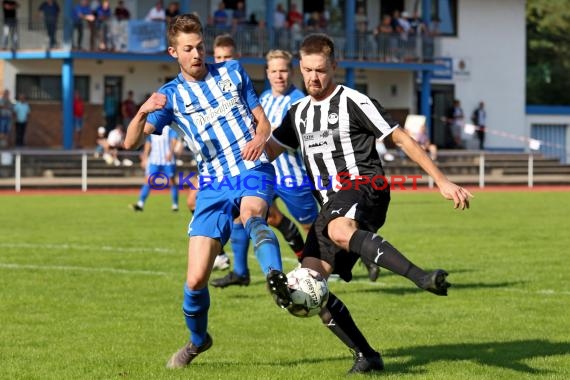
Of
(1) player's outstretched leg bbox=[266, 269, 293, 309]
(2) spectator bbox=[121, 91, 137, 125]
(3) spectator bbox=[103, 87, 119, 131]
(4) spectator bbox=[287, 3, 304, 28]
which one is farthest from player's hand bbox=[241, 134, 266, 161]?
(4) spectator bbox=[287, 3, 304, 28]

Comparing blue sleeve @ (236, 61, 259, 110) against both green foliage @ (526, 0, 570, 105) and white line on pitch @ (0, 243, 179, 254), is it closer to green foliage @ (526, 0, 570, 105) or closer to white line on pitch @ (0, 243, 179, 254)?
white line on pitch @ (0, 243, 179, 254)

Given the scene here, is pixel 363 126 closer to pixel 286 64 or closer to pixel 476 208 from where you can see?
pixel 286 64

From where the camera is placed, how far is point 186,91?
7.63 meters

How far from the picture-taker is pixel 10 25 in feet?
132

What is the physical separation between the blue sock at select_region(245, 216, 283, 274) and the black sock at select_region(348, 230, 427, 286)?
0.45 metres

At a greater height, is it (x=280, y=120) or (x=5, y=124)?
(x=5, y=124)

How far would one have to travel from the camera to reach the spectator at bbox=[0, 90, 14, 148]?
38094 millimetres

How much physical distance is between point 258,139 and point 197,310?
3.77ft

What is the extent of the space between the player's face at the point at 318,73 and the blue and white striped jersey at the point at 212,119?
1.96ft

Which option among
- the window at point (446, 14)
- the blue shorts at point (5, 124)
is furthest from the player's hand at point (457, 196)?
the window at point (446, 14)

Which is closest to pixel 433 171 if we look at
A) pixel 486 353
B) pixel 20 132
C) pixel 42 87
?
pixel 486 353

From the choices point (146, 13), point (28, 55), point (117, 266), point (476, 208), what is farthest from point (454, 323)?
point (146, 13)

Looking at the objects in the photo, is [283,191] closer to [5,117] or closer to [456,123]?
[5,117]

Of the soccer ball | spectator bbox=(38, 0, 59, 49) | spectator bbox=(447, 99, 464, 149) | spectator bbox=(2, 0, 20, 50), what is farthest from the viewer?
spectator bbox=(447, 99, 464, 149)
